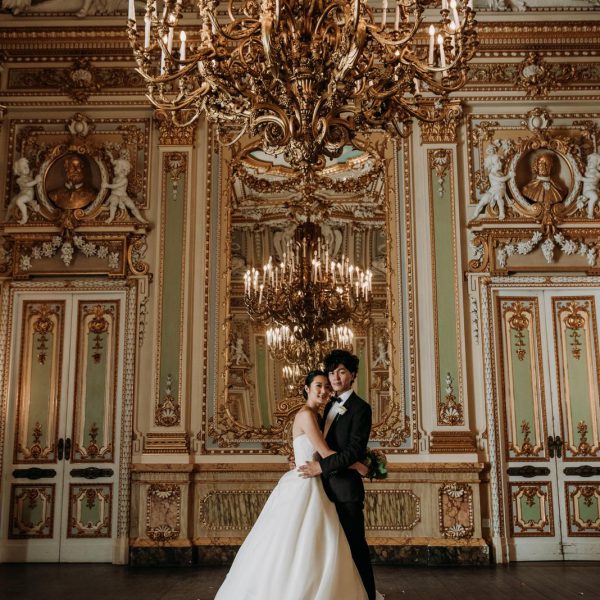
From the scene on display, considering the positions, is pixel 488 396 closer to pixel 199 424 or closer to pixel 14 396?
pixel 199 424

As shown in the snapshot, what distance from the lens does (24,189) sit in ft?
24.1

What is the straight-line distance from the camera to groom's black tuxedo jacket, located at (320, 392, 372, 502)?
4098mm

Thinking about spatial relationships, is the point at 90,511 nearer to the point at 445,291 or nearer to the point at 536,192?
the point at 445,291

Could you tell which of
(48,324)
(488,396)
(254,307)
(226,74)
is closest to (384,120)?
(226,74)

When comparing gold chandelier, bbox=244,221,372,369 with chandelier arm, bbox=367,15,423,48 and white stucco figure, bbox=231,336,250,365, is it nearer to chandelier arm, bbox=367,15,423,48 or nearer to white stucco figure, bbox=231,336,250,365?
white stucco figure, bbox=231,336,250,365

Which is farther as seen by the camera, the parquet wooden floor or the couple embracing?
the parquet wooden floor

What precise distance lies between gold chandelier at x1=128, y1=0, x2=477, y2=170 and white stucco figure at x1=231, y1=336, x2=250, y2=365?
3.11 m

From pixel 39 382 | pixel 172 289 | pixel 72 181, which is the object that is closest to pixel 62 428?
pixel 39 382

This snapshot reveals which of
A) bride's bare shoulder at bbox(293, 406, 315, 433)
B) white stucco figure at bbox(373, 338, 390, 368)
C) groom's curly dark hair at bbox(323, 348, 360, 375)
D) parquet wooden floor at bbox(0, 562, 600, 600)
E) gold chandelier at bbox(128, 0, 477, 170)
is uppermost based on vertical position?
gold chandelier at bbox(128, 0, 477, 170)

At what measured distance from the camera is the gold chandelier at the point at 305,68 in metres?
3.95

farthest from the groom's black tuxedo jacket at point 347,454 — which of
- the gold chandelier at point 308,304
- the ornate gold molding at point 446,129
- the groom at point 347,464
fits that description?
the ornate gold molding at point 446,129

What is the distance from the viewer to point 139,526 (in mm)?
6691

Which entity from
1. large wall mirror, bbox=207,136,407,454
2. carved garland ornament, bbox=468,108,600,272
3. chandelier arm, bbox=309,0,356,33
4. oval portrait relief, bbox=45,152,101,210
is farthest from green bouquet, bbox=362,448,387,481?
oval portrait relief, bbox=45,152,101,210

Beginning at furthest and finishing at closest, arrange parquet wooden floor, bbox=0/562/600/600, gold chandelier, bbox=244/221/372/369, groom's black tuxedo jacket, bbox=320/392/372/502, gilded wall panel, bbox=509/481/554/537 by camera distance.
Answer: gold chandelier, bbox=244/221/372/369 < gilded wall panel, bbox=509/481/554/537 < parquet wooden floor, bbox=0/562/600/600 < groom's black tuxedo jacket, bbox=320/392/372/502
